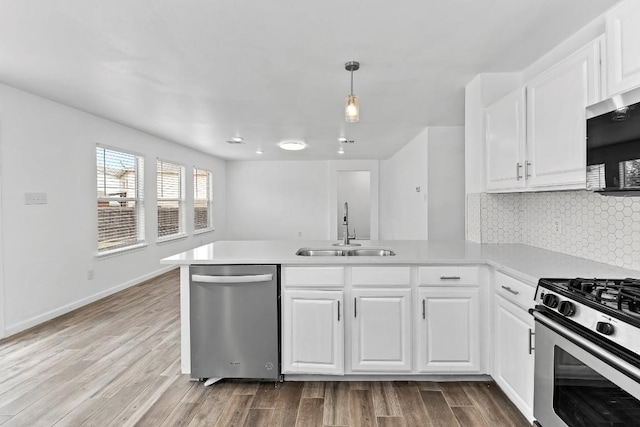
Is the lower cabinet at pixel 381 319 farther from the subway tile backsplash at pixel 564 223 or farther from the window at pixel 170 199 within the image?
the window at pixel 170 199

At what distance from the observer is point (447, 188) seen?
16.9 feet

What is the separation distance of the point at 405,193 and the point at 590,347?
575 centimetres

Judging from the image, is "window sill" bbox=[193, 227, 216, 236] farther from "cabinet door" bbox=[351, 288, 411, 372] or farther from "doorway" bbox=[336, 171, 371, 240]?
"cabinet door" bbox=[351, 288, 411, 372]

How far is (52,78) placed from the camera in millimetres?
3193

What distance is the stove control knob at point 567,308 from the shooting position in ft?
4.67

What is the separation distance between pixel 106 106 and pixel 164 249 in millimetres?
2893

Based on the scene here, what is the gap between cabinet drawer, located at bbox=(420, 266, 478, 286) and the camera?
2404 mm

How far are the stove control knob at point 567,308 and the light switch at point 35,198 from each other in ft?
14.7

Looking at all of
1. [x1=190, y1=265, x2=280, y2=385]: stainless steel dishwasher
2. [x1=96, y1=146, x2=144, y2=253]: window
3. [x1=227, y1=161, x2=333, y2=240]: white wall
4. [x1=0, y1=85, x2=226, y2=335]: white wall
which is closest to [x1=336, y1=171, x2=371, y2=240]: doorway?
[x1=227, y1=161, x2=333, y2=240]: white wall

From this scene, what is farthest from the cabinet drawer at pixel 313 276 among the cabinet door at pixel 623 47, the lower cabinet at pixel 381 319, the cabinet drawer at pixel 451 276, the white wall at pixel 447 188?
the white wall at pixel 447 188

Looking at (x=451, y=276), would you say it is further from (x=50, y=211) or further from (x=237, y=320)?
(x=50, y=211)

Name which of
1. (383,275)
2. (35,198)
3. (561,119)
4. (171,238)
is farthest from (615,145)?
(171,238)

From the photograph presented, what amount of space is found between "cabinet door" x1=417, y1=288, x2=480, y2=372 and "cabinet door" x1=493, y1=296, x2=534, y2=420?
0.15 meters

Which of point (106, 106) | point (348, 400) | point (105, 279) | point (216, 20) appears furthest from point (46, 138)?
point (348, 400)
